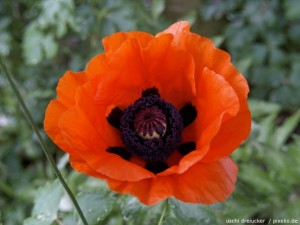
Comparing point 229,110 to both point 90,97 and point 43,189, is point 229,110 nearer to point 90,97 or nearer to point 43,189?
point 90,97

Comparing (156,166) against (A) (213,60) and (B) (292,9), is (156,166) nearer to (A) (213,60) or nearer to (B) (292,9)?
(A) (213,60)

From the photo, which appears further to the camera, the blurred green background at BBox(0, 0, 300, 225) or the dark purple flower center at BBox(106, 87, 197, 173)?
the blurred green background at BBox(0, 0, 300, 225)

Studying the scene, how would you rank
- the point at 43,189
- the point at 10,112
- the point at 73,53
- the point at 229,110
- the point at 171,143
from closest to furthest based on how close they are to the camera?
the point at 229,110 < the point at 171,143 < the point at 43,189 < the point at 73,53 < the point at 10,112

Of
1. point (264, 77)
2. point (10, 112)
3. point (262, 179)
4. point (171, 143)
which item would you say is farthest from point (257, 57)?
point (171, 143)

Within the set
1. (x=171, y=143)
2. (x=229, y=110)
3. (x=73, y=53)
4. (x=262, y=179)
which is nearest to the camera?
(x=229, y=110)

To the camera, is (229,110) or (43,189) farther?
(43,189)

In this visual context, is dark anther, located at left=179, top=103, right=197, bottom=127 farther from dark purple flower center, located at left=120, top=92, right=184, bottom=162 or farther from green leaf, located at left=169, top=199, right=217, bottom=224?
green leaf, located at left=169, top=199, right=217, bottom=224

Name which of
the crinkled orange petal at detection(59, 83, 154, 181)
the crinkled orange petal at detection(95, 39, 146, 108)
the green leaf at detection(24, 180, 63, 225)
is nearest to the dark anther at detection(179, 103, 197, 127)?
the crinkled orange petal at detection(95, 39, 146, 108)

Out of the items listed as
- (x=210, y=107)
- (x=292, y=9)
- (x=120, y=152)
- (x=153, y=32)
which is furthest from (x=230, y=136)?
(x=292, y=9)
